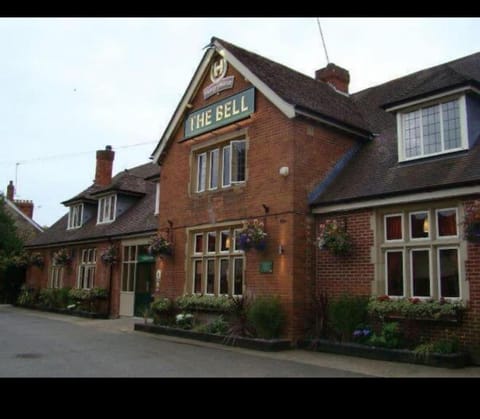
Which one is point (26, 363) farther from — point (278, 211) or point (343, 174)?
point (343, 174)

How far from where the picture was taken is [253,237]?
42.7 ft

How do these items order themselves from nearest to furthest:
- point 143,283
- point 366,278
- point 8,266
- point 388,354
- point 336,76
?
point 388,354, point 366,278, point 336,76, point 143,283, point 8,266

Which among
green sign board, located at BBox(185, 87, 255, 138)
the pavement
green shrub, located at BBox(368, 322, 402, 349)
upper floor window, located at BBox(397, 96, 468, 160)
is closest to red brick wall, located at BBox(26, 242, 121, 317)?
green sign board, located at BBox(185, 87, 255, 138)

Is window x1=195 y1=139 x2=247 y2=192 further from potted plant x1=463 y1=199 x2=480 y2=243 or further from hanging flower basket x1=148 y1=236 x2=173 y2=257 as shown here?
potted plant x1=463 y1=199 x2=480 y2=243

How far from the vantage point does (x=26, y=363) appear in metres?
9.77

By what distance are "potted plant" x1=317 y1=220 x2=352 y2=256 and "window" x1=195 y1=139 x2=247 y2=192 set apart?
3446 millimetres

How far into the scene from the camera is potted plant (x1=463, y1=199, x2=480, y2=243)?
930 cm

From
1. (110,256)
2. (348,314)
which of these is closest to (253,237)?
(348,314)

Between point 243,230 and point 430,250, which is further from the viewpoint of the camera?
point 243,230

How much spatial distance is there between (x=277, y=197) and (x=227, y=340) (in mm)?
3861

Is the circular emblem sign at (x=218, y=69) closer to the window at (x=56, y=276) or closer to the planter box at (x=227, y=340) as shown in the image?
the planter box at (x=227, y=340)

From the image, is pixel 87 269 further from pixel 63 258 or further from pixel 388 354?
pixel 388 354

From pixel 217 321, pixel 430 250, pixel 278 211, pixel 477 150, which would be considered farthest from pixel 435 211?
pixel 217 321
